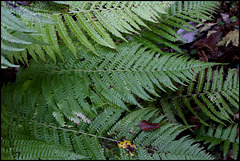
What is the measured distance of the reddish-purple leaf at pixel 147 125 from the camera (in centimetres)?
195

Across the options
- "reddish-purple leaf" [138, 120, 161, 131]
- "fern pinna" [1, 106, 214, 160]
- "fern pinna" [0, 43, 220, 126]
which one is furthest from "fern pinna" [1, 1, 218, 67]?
"reddish-purple leaf" [138, 120, 161, 131]

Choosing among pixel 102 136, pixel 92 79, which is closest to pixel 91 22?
pixel 92 79

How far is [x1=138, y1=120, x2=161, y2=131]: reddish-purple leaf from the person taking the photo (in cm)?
195

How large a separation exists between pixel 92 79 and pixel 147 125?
2.43ft

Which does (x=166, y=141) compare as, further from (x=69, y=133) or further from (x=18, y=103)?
(x=18, y=103)

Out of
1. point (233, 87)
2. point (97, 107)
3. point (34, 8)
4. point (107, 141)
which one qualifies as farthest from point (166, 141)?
point (34, 8)

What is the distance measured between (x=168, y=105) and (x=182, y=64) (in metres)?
0.70

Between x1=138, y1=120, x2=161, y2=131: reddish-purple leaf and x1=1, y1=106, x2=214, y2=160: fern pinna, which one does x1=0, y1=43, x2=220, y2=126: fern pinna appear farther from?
x1=138, y1=120, x2=161, y2=131: reddish-purple leaf

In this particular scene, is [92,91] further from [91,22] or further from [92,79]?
[91,22]

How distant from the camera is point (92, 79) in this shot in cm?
196

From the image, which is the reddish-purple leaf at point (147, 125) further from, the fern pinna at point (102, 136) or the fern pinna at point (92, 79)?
the fern pinna at point (92, 79)

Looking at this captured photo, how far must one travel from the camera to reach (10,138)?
162cm

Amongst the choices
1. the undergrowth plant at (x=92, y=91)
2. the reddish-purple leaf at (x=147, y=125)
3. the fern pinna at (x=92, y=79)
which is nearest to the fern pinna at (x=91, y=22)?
the undergrowth plant at (x=92, y=91)

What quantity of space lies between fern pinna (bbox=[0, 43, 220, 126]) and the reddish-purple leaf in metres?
0.30
